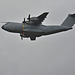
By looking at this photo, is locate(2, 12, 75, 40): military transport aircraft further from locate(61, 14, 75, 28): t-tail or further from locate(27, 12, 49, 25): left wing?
locate(61, 14, 75, 28): t-tail

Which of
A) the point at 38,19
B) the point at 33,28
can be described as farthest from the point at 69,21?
the point at 33,28

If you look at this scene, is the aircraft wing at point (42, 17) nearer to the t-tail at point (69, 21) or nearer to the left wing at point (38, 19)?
the left wing at point (38, 19)

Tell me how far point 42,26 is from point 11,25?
4.61 m

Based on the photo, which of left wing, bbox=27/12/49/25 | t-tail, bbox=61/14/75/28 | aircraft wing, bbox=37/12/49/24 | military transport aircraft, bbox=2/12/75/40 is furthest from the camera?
t-tail, bbox=61/14/75/28

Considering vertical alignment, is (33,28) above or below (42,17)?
below

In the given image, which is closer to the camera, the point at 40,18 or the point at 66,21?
the point at 40,18

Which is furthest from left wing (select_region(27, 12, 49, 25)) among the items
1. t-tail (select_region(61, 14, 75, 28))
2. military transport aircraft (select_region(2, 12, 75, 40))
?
t-tail (select_region(61, 14, 75, 28))

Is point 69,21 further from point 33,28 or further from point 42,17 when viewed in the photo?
point 33,28

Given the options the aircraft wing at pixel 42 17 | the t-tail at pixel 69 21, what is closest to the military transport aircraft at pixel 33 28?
the aircraft wing at pixel 42 17

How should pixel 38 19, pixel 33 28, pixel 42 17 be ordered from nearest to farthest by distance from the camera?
pixel 42 17 < pixel 38 19 < pixel 33 28

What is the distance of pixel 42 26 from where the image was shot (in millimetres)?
40031

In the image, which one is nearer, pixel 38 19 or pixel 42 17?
pixel 42 17

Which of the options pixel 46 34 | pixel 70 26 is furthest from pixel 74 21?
pixel 46 34

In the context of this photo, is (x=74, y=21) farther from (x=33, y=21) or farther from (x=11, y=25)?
(x=11, y=25)
